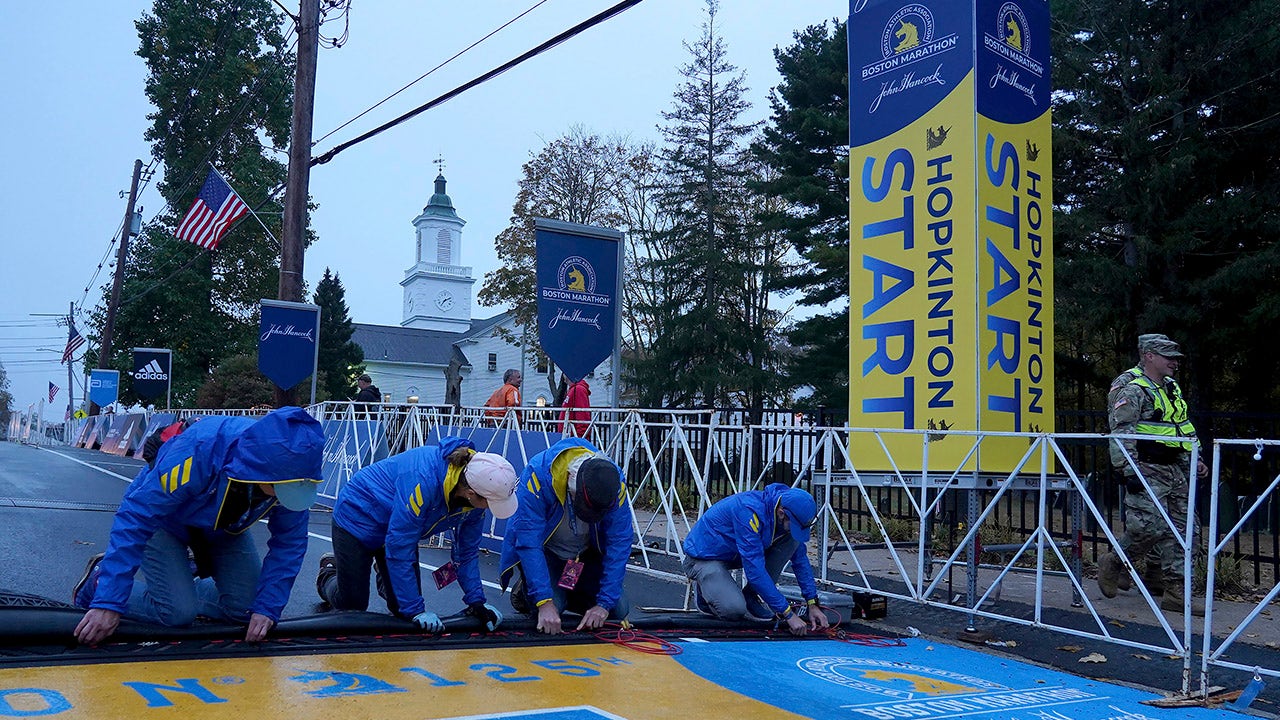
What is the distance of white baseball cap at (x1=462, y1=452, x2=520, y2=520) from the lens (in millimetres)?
5027

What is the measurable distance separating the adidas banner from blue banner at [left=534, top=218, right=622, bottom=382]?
25.1 m

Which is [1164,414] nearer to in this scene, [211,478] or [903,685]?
[903,685]

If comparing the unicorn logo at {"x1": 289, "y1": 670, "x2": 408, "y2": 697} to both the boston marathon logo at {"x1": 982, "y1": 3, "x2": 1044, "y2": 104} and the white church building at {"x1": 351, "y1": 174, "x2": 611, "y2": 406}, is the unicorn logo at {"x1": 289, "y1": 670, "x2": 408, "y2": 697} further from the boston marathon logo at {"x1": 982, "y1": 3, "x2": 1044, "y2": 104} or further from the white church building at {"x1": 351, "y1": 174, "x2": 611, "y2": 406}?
the white church building at {"x1": 351, "y1": 174, "x2": 611, "y2": 406}

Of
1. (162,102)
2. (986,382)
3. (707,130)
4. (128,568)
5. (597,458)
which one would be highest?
(162,102)

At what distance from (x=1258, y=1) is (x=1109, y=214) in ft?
13.2

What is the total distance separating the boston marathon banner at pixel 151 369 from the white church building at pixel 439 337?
25.3m

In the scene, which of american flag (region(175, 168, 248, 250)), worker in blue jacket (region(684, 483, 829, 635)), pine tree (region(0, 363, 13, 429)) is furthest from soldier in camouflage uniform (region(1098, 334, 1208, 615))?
pine tree (region(0, 363, 13, 429))

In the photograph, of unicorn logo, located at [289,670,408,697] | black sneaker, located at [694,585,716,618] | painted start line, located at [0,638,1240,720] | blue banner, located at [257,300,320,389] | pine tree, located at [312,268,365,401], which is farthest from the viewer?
pine tree, located at [312,268,365,401]

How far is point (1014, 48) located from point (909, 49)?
0.87 meters

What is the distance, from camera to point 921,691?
4.98 metres

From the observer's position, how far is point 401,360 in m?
74.8

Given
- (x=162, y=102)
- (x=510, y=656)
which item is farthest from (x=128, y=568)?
(x=162, y=102)

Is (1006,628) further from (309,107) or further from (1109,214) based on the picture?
(1109,214)

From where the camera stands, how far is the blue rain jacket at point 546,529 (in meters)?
5.61
